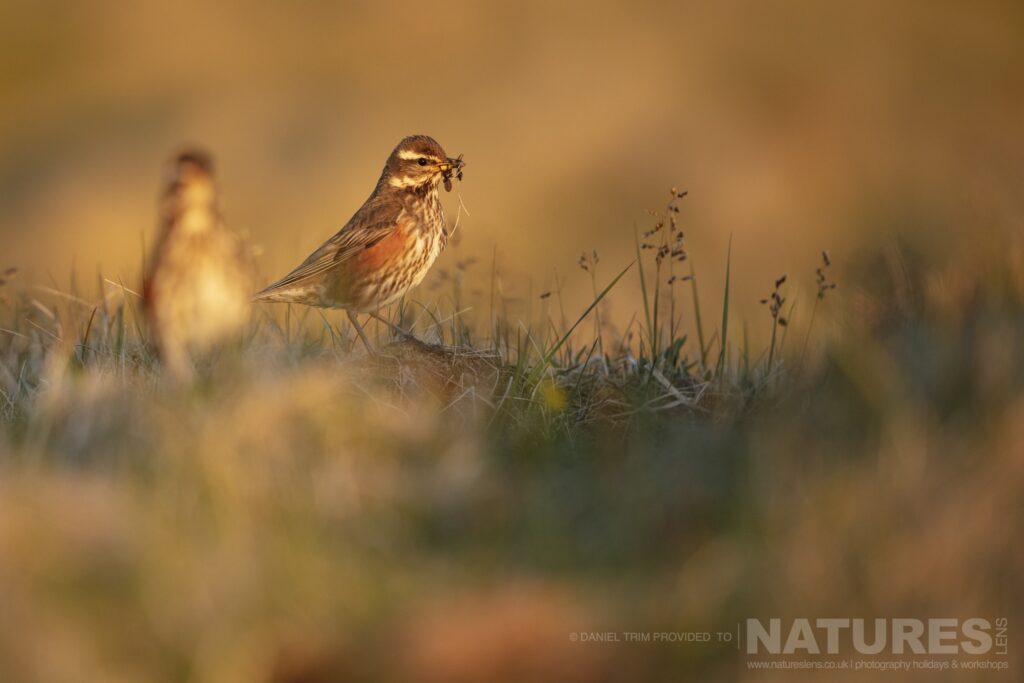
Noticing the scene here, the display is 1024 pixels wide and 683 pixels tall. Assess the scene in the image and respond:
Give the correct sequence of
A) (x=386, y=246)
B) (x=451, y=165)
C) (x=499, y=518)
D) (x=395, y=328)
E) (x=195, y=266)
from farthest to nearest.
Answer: (x=451, y=165) < (x=386, y=246) < (x=195, y=266) < (x=395, y=328) < (x=499, y=518)

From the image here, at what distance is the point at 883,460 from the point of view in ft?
13.8

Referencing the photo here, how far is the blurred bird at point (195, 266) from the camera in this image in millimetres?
7105

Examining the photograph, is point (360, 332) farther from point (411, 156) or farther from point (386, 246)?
point (411, 156)

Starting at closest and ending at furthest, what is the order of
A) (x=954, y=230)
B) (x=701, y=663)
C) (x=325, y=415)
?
(x=701, y=663) → (x=325, y=415) → (x=954, y=230)

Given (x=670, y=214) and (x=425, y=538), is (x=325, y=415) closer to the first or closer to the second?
(x=425, y=538)

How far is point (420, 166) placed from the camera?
8094mm

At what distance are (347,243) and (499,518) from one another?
375 cm

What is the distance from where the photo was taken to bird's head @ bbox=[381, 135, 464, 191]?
8.07 m

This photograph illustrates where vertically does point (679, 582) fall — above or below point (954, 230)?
below

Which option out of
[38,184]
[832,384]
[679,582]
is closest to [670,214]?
[832,384]

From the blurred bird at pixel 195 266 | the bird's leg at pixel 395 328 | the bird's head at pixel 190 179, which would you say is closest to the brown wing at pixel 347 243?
the blurred bird at pixel 195 266

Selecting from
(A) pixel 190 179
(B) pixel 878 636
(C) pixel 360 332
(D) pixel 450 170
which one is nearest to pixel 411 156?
(D) pixel 450 170

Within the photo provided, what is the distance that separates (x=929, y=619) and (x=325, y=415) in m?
2.24

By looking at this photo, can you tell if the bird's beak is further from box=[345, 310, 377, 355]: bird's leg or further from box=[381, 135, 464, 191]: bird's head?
box=[345, 310, 377, 355]: bird's leg
